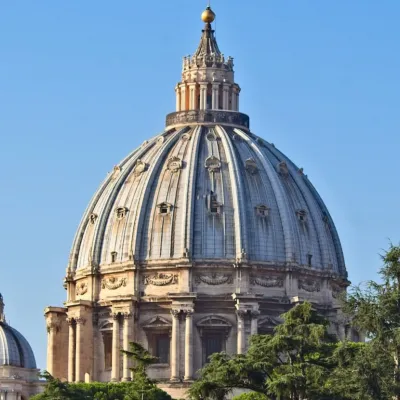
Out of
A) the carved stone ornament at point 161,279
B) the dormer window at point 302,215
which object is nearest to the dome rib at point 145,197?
the carved stone ornament at point 161,279

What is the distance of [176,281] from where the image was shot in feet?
420

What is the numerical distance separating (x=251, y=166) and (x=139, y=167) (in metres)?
6.78

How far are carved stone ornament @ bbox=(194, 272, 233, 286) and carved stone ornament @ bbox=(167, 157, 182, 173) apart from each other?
7.14 meters

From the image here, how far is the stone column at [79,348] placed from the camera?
129 m

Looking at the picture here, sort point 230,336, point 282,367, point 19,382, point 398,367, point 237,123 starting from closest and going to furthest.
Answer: point 398,367 < point 282,367 < point 19,382 < point 230,336 < point 237,123

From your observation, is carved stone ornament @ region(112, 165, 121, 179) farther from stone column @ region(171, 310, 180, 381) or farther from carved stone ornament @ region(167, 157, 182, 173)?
stone column @ region(171, 310, 180, 381)

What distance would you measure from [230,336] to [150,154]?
13.7m

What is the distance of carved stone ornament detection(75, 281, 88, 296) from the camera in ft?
433

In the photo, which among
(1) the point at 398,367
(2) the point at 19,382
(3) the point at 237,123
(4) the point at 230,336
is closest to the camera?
(1) the point at 398,367

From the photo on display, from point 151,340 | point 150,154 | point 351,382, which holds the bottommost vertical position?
point 351,382

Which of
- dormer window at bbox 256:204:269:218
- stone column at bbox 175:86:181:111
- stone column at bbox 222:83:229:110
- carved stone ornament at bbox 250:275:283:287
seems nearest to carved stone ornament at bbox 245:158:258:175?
dormer window at bbox 256:204:269:218

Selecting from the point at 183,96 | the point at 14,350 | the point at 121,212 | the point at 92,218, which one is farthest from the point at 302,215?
the point at 14,350

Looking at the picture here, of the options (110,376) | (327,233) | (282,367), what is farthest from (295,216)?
(282,367)

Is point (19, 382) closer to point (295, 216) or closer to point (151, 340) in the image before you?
point (151, 340)
